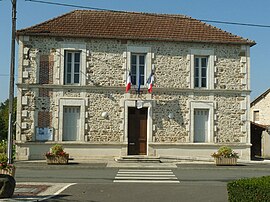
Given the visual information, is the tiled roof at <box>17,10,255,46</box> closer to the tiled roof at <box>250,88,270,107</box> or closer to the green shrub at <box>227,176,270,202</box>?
the tiled roof at <box>250,88,270,107</box>

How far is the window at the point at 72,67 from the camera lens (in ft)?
70.6

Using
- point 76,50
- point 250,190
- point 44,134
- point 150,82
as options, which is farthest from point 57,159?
point 250,190

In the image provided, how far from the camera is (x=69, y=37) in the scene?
70.5 feet

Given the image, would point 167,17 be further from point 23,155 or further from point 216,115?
point 23,155

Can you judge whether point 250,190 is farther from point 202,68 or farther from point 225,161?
point 202,68

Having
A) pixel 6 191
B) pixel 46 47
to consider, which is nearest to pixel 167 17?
pixel 46 47

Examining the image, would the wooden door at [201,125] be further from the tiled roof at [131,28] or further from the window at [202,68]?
the tiled roof at [131,28]

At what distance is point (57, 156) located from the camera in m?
19.4

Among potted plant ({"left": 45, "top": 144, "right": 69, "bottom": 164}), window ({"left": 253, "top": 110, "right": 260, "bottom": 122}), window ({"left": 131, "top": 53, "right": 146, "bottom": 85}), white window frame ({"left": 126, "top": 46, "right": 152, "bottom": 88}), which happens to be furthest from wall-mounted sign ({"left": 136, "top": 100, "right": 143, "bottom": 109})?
window ({"left": 253, "top": 110, "right": 260, "bottom": 122})

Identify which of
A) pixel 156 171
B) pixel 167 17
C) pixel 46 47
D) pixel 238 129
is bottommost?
pixel 156 171

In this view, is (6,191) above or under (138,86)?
under

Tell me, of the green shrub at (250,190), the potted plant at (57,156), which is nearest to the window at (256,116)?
the potted plant at (57,156)

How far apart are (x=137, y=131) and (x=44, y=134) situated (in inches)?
184

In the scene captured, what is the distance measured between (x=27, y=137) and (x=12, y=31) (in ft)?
17.1
